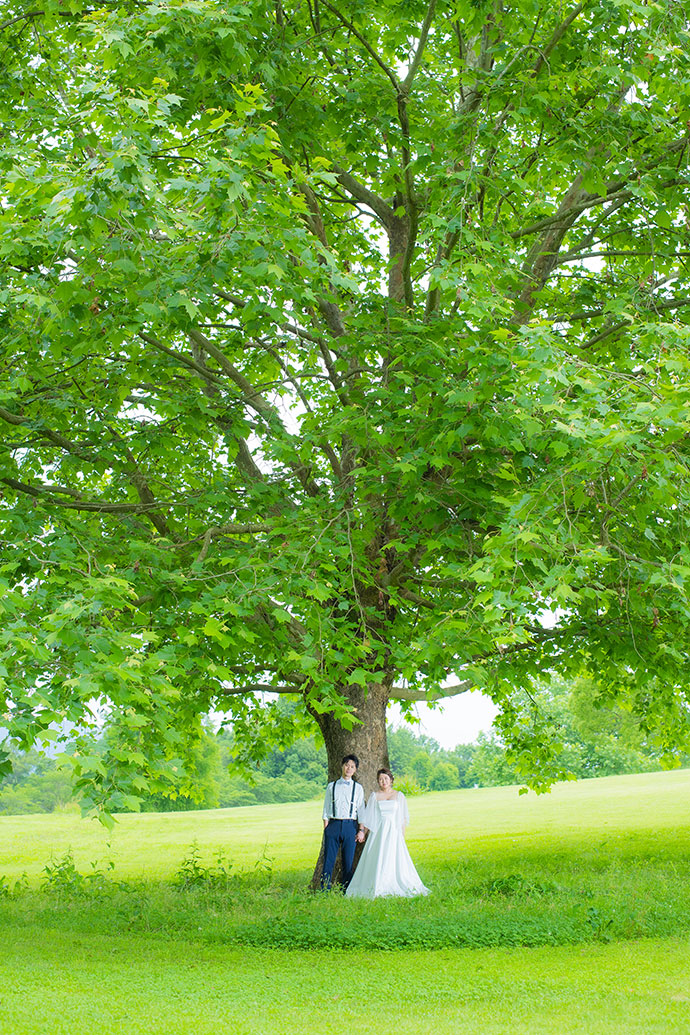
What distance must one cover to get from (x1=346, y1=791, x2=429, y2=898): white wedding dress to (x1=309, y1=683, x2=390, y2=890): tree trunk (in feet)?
1.31

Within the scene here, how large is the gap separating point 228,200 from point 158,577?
3811 mm

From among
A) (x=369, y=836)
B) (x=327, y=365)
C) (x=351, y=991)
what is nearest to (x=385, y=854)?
(x=369, y=836)

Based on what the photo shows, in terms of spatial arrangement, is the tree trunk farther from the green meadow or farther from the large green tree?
the green meadow

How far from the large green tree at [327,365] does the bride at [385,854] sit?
2.46ft

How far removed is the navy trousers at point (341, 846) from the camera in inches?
482

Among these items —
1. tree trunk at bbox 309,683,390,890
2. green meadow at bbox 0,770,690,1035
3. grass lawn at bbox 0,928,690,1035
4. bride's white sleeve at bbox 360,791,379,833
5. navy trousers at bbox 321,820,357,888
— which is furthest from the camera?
tree trunk at bbox 309,683,390,890

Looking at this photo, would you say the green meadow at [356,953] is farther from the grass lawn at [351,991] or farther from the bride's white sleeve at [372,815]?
the bride's white sleeve at [372,815]

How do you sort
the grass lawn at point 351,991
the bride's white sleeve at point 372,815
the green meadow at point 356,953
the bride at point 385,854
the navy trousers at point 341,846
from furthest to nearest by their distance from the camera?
the navy trousers at point 341,846 → the bride's white sleeve at point 372,815 → the bride at point 385,854 → the green meadow at point 356,953 → the grass lawn at point 351,991

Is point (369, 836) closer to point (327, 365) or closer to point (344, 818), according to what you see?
point (344, 818)

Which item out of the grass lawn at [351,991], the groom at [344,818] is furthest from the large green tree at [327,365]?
the grass lawn at [351,991]

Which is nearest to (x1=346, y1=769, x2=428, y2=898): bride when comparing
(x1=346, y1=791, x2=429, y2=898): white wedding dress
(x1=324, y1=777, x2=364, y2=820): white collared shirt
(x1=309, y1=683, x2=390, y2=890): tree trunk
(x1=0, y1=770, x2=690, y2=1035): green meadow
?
(x1=346, y1=791, x2=429, y2=898): white wedding dress

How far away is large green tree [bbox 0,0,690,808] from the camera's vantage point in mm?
7293

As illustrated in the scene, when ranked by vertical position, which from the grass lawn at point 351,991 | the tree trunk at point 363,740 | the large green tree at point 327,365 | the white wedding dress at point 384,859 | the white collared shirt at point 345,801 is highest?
the large green tree at point 327,365

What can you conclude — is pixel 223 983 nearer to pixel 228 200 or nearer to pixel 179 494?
pixel 179 494
